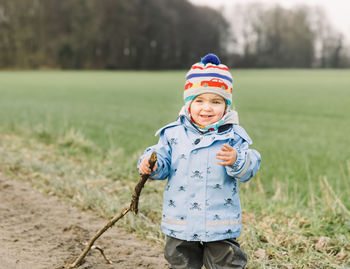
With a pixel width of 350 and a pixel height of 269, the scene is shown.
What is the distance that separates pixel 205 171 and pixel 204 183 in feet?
0.22

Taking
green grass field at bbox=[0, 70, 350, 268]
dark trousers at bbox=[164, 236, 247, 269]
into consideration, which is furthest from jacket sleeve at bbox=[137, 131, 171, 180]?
green grass field at bbox=[0, 70, 350, 268]

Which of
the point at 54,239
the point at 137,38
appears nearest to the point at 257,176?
the point at 54,239

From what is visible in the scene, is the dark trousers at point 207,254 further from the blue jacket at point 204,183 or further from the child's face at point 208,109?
the child's face at point 208,109

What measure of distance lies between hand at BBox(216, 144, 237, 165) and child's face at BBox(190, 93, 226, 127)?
28cm

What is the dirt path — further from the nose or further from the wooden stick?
the nose

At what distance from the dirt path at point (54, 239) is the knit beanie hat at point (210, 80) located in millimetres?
1339

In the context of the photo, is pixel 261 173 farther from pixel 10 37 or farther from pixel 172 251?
pixel 10 37

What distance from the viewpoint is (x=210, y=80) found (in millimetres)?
2488

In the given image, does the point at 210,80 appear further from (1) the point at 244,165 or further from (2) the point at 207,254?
(2) the point at 207,254

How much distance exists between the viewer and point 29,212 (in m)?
4.07

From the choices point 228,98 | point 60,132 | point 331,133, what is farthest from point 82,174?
point 331,133

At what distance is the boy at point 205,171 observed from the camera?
2383 millimetres

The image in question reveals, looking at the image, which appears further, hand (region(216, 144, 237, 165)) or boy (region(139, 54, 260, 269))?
boy (region(139, 54, 260, 269))

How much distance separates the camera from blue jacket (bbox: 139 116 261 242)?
7.79 feet
